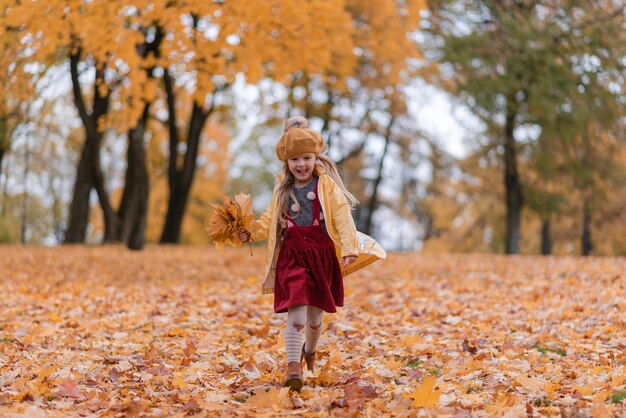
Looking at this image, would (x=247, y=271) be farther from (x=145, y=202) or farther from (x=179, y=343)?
(x=179, y=343)

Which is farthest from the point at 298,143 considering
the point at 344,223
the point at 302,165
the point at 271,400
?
the point at 271,400

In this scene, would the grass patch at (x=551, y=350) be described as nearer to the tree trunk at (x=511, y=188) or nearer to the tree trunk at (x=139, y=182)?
the tree trunk at (x=139, y=182)

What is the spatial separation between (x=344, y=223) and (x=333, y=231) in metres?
0.10

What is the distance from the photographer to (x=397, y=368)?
17.9 ft

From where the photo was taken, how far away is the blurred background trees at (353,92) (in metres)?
11.6

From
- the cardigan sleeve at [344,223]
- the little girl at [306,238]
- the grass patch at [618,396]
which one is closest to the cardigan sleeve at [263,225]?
the little girl at [306,238]

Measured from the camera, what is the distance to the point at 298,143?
5.05m

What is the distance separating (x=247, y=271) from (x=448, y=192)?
22701 mm

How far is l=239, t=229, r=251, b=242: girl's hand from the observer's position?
17.0 ft

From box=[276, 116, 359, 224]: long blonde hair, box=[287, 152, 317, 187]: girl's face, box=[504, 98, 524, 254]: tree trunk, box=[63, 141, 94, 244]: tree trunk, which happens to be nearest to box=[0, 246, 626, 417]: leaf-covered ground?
box=[276, 116, 359, 224]: long blonde hair

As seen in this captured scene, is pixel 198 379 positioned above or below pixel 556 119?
below

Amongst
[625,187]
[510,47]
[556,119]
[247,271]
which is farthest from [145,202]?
[625,187]

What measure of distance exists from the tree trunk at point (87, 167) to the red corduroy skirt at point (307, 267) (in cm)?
818

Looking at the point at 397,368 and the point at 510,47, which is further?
the point at 510,47
